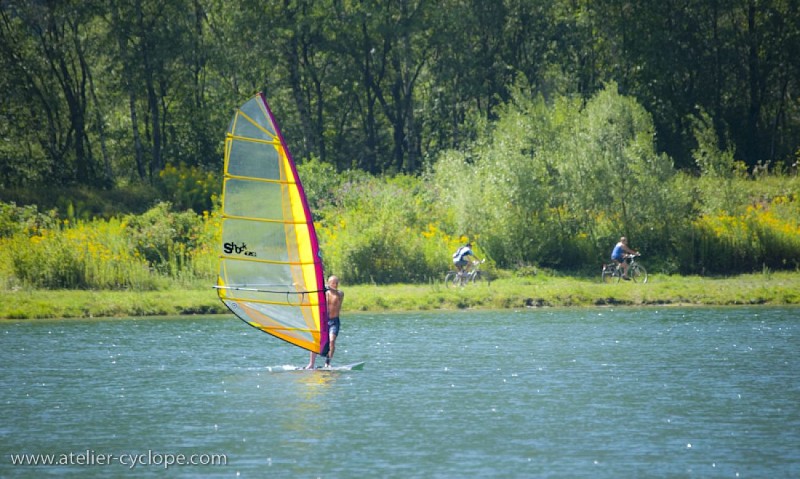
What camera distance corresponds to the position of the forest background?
127ft

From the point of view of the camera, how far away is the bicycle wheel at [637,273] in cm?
3691

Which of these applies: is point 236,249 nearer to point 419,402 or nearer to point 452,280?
point 419,402

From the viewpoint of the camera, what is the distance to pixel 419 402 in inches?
724

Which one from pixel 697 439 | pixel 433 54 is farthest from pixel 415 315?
pixel 433 54

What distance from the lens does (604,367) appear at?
2180 centimetres

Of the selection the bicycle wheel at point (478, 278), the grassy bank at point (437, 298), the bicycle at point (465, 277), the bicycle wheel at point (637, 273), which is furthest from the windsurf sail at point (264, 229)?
the bicycle wheel at point (637, 273)

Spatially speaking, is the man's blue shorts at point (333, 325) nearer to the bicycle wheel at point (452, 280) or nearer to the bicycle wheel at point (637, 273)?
the bicycle wheel at point (452, 280)

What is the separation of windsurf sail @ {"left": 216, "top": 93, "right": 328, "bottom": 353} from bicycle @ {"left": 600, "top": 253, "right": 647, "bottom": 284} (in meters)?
18.3

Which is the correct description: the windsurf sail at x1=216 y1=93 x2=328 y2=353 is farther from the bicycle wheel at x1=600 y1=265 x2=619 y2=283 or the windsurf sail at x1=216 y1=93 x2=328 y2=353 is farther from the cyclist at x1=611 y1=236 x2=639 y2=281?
the bicycle wheel at x1=600 y1=265 x2=619 y2=283

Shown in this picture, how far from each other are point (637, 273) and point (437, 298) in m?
7.88

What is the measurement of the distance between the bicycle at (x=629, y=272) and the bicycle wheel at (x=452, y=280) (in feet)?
16.6

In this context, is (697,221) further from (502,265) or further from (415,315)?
(415,315)

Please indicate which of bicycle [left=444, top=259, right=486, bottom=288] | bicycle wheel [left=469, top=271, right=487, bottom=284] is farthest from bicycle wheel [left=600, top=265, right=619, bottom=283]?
bicycle [left=444, top=259, right=486, bottom=288]

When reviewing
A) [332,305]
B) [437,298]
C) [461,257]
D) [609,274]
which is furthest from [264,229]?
[609,274]
